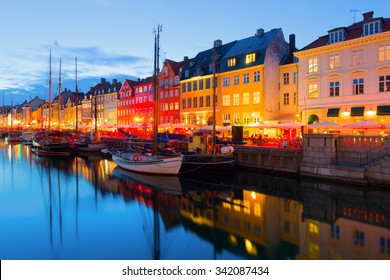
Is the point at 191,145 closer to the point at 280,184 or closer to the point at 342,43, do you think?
the point at 280,184

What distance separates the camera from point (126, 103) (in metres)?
81.2

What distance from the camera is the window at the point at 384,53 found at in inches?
1195

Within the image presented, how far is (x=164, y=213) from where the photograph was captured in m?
18.8

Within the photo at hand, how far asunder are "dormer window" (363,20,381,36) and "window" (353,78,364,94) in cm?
437

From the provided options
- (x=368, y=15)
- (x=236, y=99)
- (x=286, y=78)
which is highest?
(x=368, y=15)

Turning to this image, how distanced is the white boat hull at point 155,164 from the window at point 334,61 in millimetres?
18898

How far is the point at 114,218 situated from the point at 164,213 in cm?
273

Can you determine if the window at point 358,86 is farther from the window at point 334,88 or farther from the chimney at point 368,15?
the chimney at point 368,15

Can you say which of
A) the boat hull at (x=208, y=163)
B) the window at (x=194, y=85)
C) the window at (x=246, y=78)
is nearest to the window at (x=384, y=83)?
the boat hull at (x=208, y=163)

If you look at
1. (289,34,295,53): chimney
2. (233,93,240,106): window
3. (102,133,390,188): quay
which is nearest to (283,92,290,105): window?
(233,93,240,106): window

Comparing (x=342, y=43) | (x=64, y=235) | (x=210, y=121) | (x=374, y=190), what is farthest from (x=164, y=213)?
(x=210, y=121)

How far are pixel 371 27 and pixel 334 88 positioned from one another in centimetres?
646

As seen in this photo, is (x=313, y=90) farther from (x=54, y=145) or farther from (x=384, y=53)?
(x=54, y=145)

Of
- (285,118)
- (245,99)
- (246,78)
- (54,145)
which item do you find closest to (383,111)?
(285,118)
